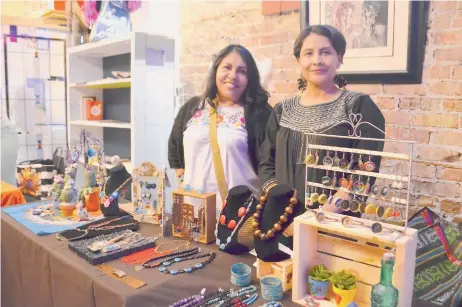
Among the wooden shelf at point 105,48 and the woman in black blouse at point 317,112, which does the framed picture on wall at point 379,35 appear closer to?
the woman in black blouse at point 317,112

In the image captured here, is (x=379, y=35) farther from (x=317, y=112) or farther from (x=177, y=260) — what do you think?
(x=177, y=260)

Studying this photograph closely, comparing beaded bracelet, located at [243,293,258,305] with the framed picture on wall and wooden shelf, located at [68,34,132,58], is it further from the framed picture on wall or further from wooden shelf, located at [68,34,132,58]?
wooden shelf, located at [68,34,132,58]

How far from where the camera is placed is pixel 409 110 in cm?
204

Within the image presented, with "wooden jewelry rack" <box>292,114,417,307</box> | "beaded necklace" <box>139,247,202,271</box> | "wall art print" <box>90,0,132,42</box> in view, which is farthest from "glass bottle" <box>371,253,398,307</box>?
"wall art print" <box>90,0,132,42</box>

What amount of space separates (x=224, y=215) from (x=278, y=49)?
1430mm

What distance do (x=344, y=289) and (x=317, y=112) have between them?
0.66 m

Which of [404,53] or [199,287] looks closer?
[199,287]

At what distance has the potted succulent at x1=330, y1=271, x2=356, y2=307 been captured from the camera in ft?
3.51

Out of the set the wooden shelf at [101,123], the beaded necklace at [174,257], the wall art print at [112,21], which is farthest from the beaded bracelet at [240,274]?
the wall art print at [112,21]

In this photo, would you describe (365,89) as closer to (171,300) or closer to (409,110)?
(409,110)

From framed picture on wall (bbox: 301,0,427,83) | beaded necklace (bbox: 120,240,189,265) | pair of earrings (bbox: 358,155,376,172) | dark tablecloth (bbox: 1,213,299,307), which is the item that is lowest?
dark tablecloth (bbox: 1,213,299,307)

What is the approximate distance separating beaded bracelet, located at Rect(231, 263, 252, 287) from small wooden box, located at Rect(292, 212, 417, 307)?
155 mm

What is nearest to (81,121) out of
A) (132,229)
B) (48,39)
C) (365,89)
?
(48,39)

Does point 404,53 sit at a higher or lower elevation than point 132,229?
higher
